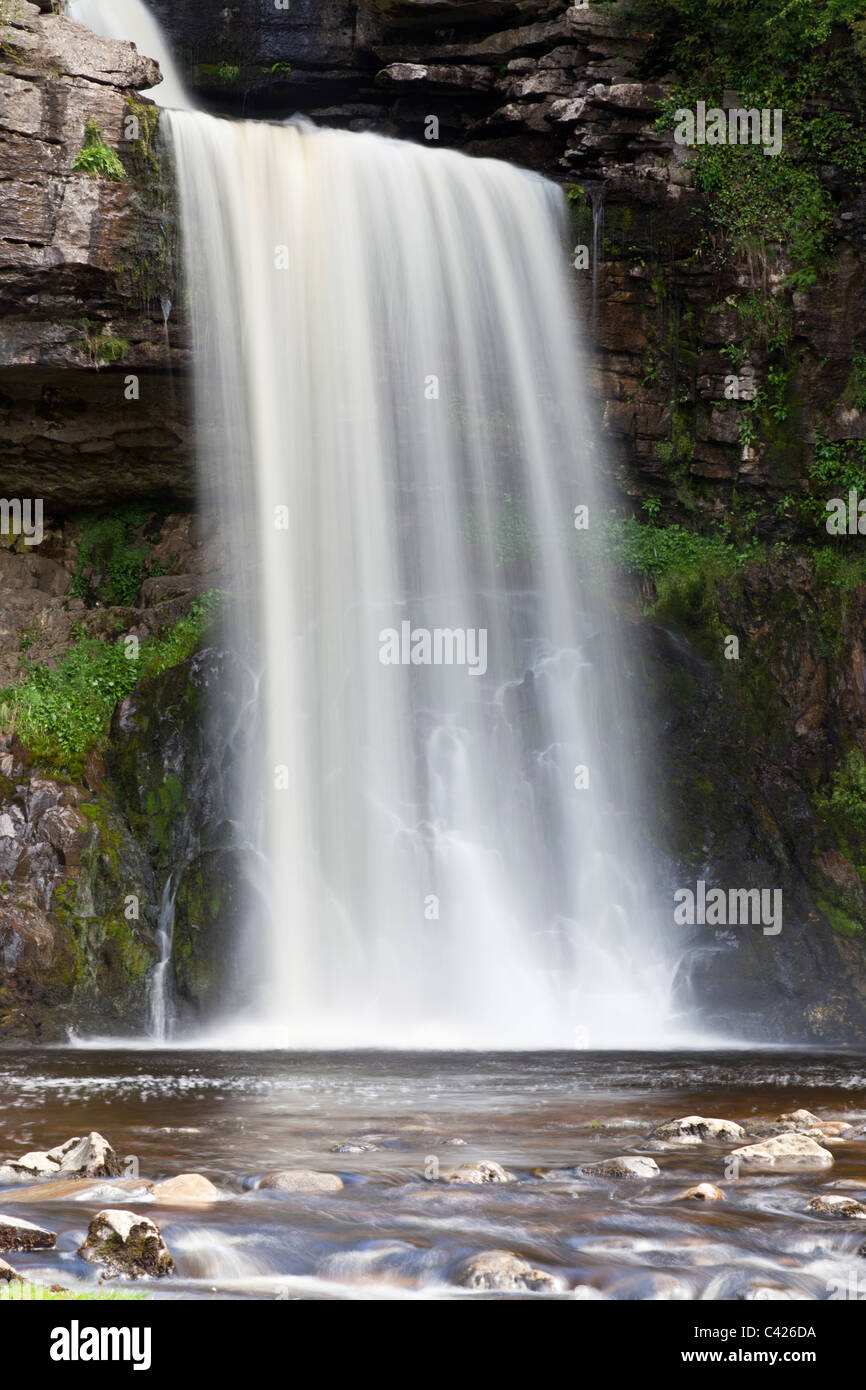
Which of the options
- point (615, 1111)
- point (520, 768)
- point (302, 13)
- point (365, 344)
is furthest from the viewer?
point (302, 13)

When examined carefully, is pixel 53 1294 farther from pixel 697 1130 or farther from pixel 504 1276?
pixel 697 1130

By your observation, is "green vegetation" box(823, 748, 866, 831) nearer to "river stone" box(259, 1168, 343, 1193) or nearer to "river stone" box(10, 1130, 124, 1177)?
"river stone" box(259, 1168, 343, 1193)

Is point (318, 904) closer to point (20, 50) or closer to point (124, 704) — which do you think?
point (124, 704)

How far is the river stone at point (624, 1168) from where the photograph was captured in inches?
282

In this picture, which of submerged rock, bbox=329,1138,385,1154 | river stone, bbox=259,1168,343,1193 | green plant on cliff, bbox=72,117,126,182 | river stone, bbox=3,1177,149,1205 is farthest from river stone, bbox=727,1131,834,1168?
green plant on cliff, bbox=72,117,126,182

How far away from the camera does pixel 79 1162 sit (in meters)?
7.09

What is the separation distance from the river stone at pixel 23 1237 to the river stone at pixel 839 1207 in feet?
12.0

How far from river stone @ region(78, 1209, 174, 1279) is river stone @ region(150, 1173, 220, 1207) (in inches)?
36.2

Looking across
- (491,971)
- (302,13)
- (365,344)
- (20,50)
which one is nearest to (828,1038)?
(491,971)

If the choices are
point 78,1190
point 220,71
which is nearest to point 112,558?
point 220,71

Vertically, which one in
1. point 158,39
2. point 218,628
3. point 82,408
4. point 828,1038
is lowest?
point 828,1038

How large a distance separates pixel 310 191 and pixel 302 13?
505 centimetres

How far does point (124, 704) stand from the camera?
17.4 meters

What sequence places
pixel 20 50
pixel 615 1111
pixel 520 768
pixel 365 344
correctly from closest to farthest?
pixel 615 1111 → pixel 20 50 → pixel 520 768 → pixel 365 344
